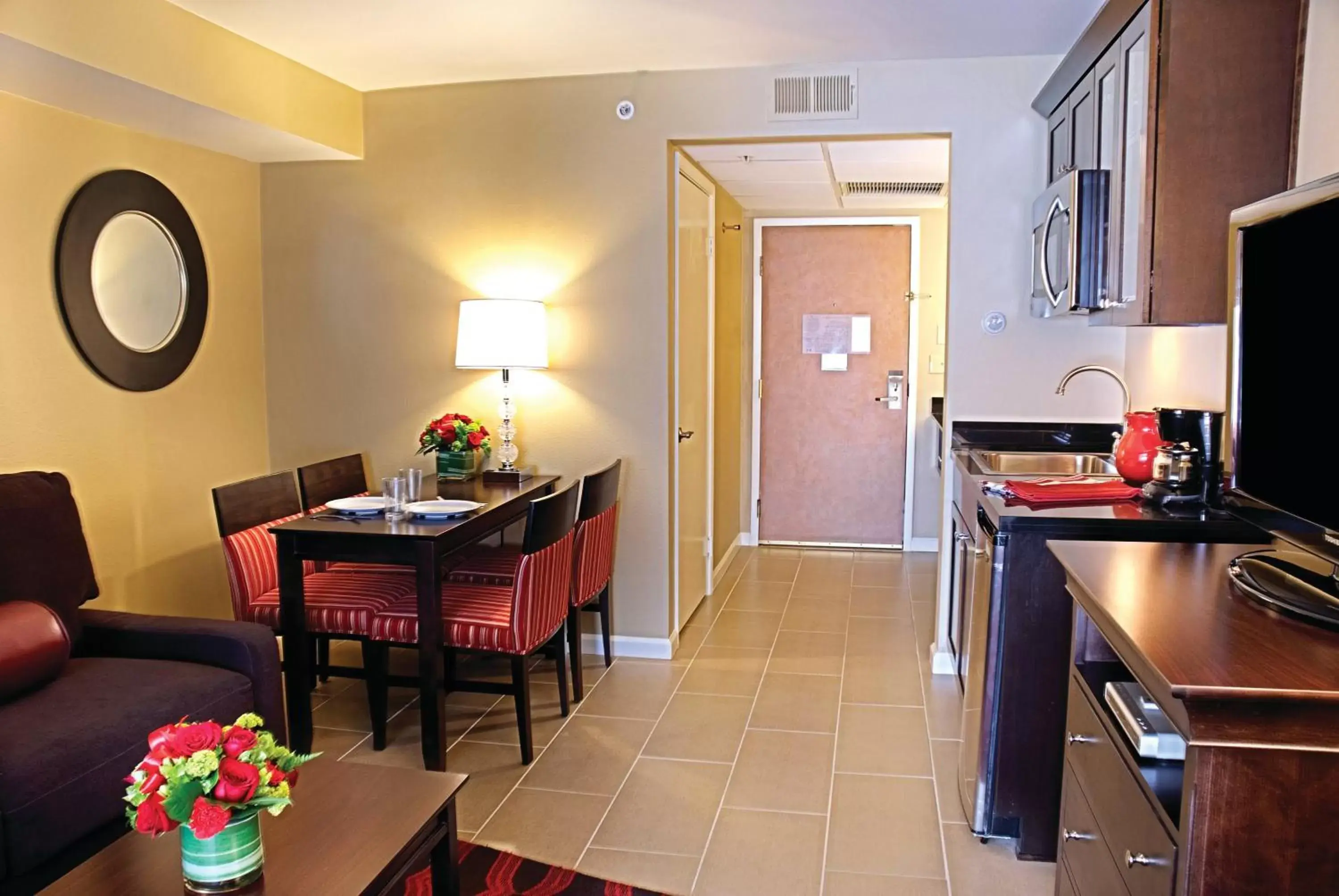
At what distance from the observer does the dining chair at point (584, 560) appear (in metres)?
3.45

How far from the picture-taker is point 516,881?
7.82ft

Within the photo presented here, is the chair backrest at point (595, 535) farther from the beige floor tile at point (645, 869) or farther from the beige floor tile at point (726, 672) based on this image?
the beige floor tile at point (645, 869)

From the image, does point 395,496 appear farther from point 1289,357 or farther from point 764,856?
point 1289,357

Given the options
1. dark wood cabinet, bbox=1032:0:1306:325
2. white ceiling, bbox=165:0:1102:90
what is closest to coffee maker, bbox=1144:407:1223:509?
dark wood cabinet, bbox=1032:0:1306:325

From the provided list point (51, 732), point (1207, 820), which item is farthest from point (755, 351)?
point (1207, 820)

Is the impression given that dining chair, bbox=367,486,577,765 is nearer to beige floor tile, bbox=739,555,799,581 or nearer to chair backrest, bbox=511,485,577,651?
chair backrest, bbox=511,485,577,651

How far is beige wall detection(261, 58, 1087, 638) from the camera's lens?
3656mm

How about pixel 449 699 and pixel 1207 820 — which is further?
pixel 449 699

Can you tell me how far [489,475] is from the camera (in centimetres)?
385

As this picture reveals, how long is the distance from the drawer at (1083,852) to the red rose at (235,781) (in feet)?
4.46

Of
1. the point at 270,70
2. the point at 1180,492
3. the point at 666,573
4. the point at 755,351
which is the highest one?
the point at 270,70

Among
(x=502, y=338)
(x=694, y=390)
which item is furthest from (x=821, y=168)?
(x=502, y=338)

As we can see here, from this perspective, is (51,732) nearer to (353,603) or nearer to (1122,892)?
(353,603)

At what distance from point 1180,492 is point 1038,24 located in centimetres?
172
